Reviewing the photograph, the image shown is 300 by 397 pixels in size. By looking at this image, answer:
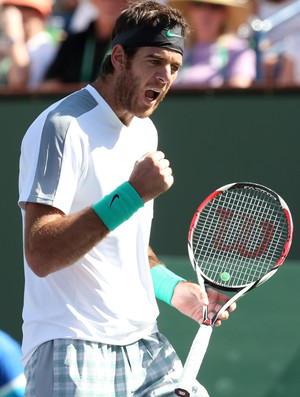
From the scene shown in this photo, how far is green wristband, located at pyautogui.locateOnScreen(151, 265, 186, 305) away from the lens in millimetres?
3492

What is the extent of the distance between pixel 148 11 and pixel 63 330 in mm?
1060

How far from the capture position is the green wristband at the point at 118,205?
2.87 metres

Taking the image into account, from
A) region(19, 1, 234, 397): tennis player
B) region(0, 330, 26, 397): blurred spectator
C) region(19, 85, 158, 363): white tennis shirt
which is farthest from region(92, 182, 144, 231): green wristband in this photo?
region(0, 330, 26, 397): blurred spectator

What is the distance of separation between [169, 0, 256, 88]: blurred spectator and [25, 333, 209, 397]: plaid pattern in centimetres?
269

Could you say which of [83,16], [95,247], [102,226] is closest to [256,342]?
[95,247]

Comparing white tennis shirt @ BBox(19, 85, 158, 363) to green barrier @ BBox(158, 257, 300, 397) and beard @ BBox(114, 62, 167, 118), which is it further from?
green barrier @ BBox(158, 257, 300, 397)

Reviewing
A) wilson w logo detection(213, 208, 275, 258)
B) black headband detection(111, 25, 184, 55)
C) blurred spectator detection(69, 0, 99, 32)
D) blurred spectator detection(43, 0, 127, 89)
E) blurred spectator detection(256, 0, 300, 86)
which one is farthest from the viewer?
blurred spectator detection(69, 0, 99, 32)

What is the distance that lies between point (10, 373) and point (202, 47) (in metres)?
2.69

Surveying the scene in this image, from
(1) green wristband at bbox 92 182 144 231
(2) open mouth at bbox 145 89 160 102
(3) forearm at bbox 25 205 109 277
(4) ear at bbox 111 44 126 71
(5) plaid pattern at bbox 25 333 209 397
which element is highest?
(4) ear at bbox 111 44 126 71

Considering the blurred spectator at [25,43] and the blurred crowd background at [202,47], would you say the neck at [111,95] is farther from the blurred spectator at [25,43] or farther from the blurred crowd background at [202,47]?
the blurred spectator at [25,43]

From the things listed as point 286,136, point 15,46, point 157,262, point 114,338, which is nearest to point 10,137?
point 15,46

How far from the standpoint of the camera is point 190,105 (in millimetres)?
5734

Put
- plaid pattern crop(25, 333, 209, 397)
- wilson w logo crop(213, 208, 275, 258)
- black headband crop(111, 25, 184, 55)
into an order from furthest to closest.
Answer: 1. wilson w logo crop(213, 208, 275, 258)
2. black headband crop(111, 25, 184, 55)
3. plaid pattern crop(25, 333, 209, 397)

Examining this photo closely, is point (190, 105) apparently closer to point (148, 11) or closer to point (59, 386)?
point (148, 11)
